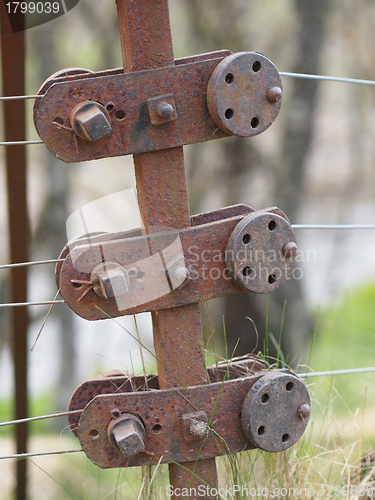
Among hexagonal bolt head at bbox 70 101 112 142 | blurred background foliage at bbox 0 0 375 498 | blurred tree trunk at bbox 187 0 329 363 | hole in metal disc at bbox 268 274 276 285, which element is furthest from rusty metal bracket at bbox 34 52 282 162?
blurred tree trunk at bbox 187 0 329 363

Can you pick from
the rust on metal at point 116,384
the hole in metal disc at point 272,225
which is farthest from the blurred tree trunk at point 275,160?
the hole in metal disc at point 272,225

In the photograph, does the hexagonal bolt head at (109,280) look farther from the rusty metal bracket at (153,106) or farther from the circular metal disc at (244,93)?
the circular metal disc at (244,93)

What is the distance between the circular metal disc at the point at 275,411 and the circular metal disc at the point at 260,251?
197 mm

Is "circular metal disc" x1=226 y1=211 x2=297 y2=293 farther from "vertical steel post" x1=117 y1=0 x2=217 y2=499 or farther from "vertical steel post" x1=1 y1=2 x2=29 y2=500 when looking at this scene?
"vertical steel post" x1=1 y1=2 x2=29 y2=500

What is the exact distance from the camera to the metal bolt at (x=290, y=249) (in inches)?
38.3

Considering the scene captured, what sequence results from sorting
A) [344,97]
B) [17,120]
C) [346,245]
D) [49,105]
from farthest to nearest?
[346,245] → [344,97] → [17,120] → [49,105]

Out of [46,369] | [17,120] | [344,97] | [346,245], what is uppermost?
[344,97]

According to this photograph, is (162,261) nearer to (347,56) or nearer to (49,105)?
(49,105)

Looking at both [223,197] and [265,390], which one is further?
[223,197]

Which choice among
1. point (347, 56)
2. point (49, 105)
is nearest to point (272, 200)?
point (347, 56)

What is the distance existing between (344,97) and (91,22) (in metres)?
2.72

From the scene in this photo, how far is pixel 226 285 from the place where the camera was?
974mm

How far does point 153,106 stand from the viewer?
2.90ft

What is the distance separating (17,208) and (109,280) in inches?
27.8
